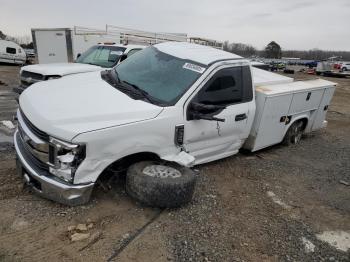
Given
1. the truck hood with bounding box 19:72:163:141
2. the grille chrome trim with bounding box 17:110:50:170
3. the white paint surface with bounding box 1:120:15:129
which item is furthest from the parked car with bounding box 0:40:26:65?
the grille chrome trim with bounding box 17:110:50:170

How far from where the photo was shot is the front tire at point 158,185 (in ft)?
12.0

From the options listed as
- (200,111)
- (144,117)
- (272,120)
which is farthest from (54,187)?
(272,120)

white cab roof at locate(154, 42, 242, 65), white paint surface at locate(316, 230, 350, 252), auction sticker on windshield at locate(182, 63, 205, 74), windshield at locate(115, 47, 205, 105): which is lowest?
white paint surface at locate(316, 230, 350, 252)

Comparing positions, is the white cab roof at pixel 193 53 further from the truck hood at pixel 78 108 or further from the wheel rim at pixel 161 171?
the wheel rim at pixel 161 171

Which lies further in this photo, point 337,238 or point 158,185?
point 337,238

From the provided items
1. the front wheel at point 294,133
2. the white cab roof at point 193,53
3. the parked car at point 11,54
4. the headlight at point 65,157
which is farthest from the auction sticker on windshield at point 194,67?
the parked car at point 11,54

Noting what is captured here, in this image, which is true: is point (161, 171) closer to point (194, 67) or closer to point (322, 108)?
point (194, 67)

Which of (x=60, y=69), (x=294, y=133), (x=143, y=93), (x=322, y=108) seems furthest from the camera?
(x=60, y=69)

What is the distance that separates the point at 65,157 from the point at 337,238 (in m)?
3.15

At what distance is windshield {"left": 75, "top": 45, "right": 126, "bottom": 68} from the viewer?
895 cm

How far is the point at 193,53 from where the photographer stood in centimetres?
482

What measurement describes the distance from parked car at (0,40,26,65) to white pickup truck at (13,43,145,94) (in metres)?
17.5

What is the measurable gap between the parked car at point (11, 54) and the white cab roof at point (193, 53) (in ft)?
73.8

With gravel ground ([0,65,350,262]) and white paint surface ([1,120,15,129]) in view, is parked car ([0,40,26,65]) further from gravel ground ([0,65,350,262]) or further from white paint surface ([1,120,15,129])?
gravel ground ([0,65,350,262])
